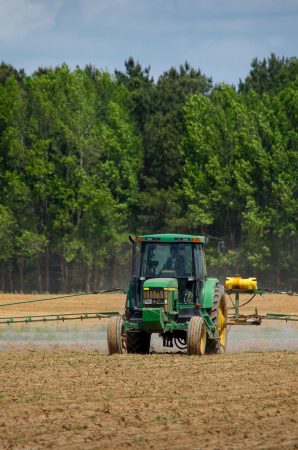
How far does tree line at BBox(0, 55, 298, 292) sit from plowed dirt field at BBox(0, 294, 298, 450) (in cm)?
5204

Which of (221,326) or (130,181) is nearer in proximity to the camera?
(221,326)

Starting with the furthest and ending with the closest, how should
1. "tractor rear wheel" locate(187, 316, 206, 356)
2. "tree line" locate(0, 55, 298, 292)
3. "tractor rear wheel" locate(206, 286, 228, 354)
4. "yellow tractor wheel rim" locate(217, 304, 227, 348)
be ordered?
"tree line" locate(0, 55, 298, 292), "yellow tractor wheel rim" locate(217, 304, 227, 348), "tractor rear wheel" locate(206, 286, 228, 354), "tractor rear wheel" locate(187, 316, 206, 356)

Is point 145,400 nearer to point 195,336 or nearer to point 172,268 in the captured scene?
point 195,336

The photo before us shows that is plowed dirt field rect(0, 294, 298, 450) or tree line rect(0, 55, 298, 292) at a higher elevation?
tree line rect(0, 55, 298, 292)

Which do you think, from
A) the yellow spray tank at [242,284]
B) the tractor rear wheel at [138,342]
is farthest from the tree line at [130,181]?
the tractor rear wheel at [138,342]

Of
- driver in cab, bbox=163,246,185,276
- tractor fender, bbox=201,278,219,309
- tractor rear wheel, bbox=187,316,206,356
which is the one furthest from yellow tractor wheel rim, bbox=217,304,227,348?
tractor rear wheel, bbox=187,316,206,356

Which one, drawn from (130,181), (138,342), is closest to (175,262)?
(138,342)

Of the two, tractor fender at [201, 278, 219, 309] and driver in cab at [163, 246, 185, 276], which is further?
driver in cab at [163, 246, 185, 276]

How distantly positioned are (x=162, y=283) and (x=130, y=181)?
59.7 meters

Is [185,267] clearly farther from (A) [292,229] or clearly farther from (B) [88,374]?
(A) [292,229]

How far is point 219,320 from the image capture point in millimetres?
26156

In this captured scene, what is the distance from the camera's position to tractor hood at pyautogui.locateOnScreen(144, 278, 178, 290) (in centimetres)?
2364

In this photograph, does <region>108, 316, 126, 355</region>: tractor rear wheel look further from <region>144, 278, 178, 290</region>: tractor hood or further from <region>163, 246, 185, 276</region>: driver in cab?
<region>163, 246, 185, 276</region>: driver in cab

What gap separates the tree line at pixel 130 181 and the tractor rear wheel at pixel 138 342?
167 feet
